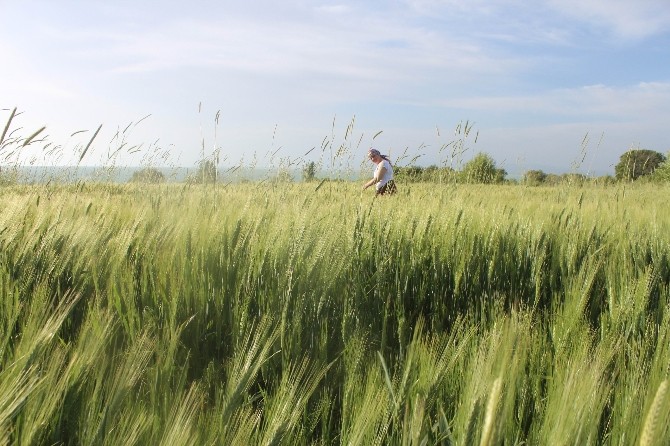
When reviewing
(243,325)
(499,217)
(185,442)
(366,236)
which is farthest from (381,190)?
(185,442)

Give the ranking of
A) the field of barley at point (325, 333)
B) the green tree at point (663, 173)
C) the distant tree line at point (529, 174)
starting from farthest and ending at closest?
1. the green tree at point (663, 173)
2. the distant tree line at point (529, 174)
3. the field of barley at point (325, 333)

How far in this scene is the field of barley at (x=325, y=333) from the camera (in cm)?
77

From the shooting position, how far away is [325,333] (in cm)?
121

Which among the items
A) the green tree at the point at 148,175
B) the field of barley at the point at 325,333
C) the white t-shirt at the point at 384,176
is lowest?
the field of barley at the point at 325,333

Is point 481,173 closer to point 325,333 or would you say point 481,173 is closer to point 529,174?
point 529,174

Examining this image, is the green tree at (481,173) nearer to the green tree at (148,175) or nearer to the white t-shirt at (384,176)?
the white t-shirt at (384,176)

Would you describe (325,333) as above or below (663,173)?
below

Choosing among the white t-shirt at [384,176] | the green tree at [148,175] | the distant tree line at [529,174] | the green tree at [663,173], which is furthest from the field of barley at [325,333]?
the green tree at [663,173]

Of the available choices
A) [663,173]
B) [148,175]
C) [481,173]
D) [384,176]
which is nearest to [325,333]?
[148,175]

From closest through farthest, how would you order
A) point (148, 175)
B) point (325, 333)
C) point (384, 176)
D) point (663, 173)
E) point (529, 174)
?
point (325, 333) < point (148, 175) < point (384, 176) < point (529, 174) < point (663, 173)

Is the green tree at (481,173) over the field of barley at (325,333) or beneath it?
over

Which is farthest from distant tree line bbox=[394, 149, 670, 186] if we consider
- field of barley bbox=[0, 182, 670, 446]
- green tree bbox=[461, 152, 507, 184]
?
field of barley bbox=[0, 182, 670, 446]

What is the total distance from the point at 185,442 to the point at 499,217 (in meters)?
1.84

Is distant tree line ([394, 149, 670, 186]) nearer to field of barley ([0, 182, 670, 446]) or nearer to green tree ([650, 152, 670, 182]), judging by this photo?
green tree ([650, 152, 670, 182])
